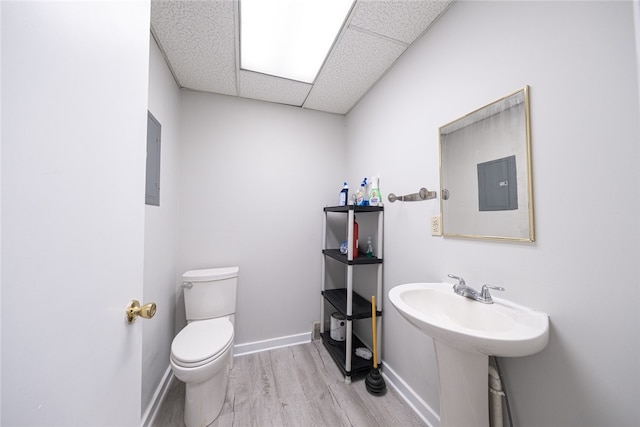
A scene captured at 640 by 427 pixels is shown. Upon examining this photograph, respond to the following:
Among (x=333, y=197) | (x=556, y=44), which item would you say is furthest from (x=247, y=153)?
(x=556, y=44)

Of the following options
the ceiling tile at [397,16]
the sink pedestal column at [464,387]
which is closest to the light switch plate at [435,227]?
the sink pedestal column at [464,387]

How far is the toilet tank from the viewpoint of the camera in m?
1.63

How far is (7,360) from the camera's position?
29cm

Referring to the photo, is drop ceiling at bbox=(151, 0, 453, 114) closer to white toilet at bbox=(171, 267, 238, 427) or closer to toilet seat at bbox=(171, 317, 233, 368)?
white toilet at bbox=(171, 267, 238, 427)

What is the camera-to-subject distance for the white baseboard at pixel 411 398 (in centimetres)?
123

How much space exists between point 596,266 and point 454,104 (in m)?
0.89

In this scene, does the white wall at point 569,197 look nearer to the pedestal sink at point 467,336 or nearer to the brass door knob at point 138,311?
the pedestal sink at point 467,336

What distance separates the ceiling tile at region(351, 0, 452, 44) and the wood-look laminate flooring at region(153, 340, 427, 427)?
226cm

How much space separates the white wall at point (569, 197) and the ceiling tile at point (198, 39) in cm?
125

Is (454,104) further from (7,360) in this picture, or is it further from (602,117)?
(7,360)

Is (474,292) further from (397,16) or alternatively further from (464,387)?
(397,16)

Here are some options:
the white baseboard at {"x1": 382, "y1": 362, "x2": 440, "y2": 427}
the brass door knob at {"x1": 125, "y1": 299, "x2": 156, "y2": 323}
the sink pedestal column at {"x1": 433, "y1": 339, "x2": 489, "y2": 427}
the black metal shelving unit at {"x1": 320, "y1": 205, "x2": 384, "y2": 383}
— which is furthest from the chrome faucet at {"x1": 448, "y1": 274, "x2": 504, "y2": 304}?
the brass door knob at {"x1": 125, "y1": 299, "x2": 156, "y2": 323}

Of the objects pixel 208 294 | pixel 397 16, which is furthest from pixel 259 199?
pixel 397 16

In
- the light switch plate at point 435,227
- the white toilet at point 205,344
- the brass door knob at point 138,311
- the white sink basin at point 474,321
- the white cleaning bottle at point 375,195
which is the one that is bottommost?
the white toilet at point 205,344
